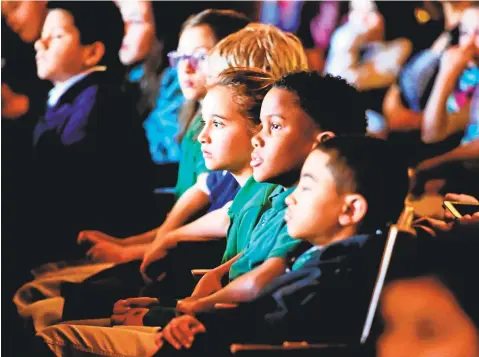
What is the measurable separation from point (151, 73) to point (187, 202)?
1.57 feet

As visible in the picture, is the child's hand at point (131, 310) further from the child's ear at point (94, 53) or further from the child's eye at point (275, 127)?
the child's ear at point (94, 53)

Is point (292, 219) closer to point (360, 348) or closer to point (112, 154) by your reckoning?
point (360, 348)

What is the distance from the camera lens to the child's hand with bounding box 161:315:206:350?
1424 mm

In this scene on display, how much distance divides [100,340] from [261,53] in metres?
Result: 0.74

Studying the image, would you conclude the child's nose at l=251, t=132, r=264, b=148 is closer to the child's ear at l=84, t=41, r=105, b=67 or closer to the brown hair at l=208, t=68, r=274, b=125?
the brown hair at l=208, t=68, r=274, b=125

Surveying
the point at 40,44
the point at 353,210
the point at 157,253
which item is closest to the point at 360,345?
the point at 353,210

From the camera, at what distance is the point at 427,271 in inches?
56.0

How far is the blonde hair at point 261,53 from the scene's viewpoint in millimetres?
1702

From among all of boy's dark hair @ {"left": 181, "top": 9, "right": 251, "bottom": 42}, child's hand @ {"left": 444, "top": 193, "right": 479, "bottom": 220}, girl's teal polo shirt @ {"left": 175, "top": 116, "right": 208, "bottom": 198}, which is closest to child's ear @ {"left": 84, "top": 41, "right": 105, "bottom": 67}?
boy's dark hair @ {"left": 181, "top": 9, "right": 251, "bottom": 42}

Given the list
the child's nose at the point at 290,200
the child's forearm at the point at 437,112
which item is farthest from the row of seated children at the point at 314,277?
the child's forearm at the point at 437,112

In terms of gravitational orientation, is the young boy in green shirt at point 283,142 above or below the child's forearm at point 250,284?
above

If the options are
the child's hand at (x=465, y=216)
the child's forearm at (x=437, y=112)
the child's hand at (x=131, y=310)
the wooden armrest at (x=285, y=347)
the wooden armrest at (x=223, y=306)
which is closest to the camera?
the wooden armrest at (x=285, y=347)

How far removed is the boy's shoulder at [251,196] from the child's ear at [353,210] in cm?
23

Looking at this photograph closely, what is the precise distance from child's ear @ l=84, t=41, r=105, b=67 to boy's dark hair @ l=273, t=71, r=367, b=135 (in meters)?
0.85
